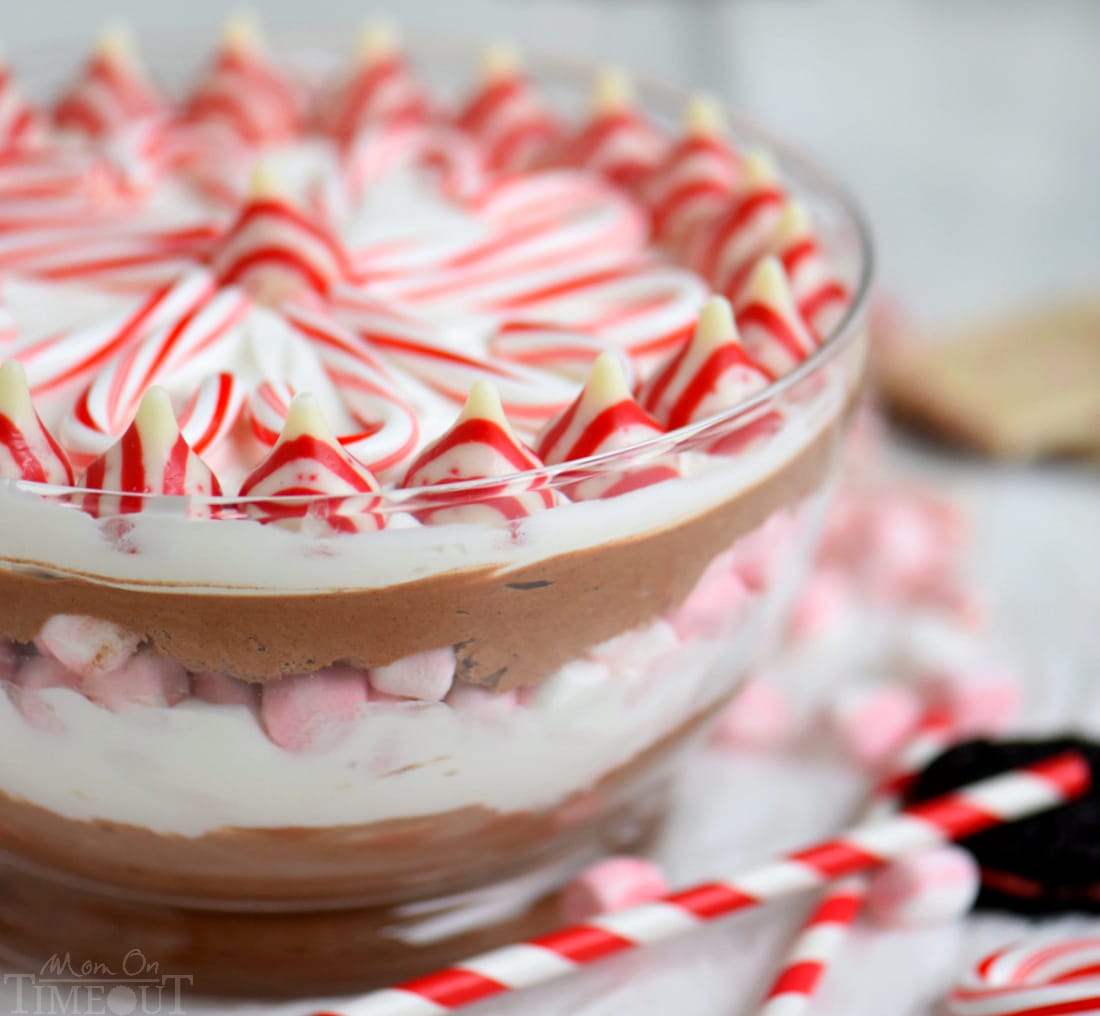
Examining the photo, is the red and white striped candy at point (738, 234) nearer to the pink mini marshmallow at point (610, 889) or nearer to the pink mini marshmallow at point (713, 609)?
the pink mini marshmallow at point (713, 609)

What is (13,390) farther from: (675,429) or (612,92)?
(612,92)

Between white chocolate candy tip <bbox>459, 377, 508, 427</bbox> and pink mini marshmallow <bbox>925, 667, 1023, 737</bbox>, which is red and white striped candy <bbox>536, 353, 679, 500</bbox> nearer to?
white chocolate candy tip <bbox>459, 377, 508, 427</bbox>

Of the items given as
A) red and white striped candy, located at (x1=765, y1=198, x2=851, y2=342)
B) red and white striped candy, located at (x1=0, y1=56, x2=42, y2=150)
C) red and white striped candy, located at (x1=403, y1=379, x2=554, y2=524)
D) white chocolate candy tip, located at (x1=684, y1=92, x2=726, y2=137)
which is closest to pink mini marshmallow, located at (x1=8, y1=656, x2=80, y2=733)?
red and white striped candy, located at (x1=403, y1=379, x2=554, y2=524)

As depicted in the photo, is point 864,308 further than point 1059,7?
No

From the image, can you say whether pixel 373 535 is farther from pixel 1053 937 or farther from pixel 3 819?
pixel 1053 937

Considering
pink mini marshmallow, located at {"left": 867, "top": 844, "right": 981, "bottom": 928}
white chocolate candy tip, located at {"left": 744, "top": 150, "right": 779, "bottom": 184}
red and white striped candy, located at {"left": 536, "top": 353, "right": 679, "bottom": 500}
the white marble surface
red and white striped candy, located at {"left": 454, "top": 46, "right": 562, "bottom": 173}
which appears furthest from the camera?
the white marble surface

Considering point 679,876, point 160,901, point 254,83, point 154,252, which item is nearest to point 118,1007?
point 160,901
